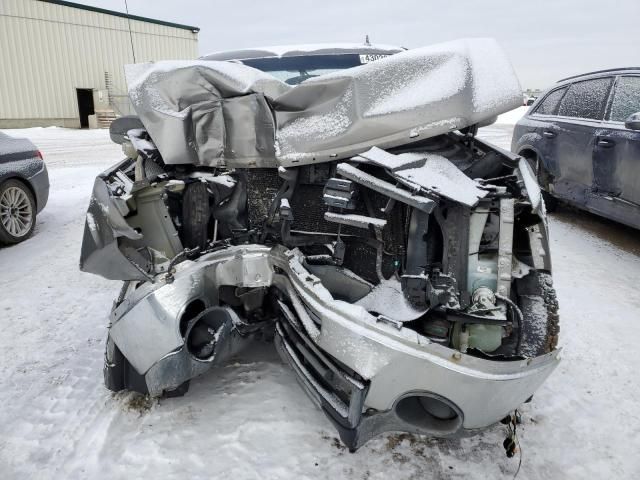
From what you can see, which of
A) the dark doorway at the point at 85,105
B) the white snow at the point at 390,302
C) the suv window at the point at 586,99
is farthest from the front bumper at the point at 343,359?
the dark doorway at the point at 85,105

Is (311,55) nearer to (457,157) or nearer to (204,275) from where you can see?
(457,157)

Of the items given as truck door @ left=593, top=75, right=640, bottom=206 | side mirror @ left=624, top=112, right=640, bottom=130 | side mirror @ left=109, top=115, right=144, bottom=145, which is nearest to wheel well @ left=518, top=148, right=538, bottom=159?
truck door @ left=593, top=75, right=640, bottom=206

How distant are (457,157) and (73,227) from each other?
4850 mm

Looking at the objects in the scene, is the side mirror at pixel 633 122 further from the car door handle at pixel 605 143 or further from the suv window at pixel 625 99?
the suv window at pixel 625 99

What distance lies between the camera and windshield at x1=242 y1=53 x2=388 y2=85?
3.96 m

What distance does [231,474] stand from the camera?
6.42 feet

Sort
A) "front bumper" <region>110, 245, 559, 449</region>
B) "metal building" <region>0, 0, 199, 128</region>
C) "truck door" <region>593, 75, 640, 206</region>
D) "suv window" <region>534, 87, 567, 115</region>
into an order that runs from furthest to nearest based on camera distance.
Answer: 1. "metal building" <region>0, 0, 199, 128</region>
2. "suv window" <region>534, 87, 567, 115</region>
3. "truck door" <region>593, 75, 640, 206</region>
4. "front bumper" <region>110, 245, 559, 449</region>

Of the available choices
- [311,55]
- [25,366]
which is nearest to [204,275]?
[25,366]

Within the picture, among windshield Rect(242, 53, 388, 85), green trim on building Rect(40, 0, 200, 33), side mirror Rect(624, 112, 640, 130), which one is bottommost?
side mirror Rect(624, 112, 640, 130)

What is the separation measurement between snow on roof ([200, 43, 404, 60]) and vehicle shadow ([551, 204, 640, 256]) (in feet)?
10.2

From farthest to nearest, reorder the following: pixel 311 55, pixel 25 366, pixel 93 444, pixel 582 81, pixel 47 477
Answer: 1. pixel 582 81
2. pixel 311 55
3. pixel 25 366
4. pixel 93 444
5. pixel 47 477

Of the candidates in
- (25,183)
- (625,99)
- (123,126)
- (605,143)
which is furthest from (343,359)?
(25,183)

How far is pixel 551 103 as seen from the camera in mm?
5648

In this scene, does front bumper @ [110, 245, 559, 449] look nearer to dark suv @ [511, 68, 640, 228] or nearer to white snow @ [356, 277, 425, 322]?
white snow @ [356, 277, 425, 322]
